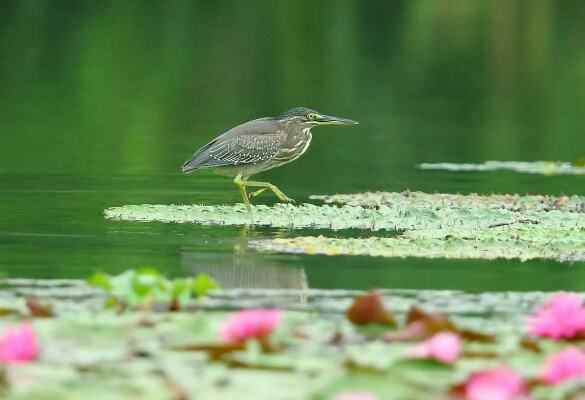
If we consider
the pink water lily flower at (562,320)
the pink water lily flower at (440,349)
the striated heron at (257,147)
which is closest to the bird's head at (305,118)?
the striated heron at (257,147)

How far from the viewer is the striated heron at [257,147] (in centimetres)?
1378

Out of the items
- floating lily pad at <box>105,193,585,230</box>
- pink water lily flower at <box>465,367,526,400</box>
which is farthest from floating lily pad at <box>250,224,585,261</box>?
pink water lily flower at <box>465,367,526,400</box>

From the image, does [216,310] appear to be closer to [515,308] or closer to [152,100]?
[515,308]

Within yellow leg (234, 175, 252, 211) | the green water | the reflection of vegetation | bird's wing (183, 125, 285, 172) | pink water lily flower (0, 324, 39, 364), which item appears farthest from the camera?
bird's wing (183, 125, 285, 172)

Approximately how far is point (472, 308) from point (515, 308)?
0.20 meters

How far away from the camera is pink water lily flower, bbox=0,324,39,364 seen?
5.75 meters

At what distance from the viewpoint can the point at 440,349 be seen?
19.1 feet

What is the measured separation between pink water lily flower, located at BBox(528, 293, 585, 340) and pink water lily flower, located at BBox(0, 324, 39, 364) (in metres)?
1.82

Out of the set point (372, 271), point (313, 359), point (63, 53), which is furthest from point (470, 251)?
point (63, 53)

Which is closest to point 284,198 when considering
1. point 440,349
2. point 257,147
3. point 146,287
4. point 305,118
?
point 257,147

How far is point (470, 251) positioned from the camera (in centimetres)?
1040

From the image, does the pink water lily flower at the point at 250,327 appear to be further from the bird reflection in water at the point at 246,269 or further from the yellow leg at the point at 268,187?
the yellow leg at the point at 268,187

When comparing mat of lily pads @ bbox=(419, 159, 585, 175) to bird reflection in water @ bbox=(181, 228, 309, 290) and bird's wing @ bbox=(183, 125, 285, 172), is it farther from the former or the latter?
bird reflection in water @ bbox=(181, 228, 309, 290)

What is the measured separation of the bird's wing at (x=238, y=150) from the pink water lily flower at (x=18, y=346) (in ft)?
26.1
